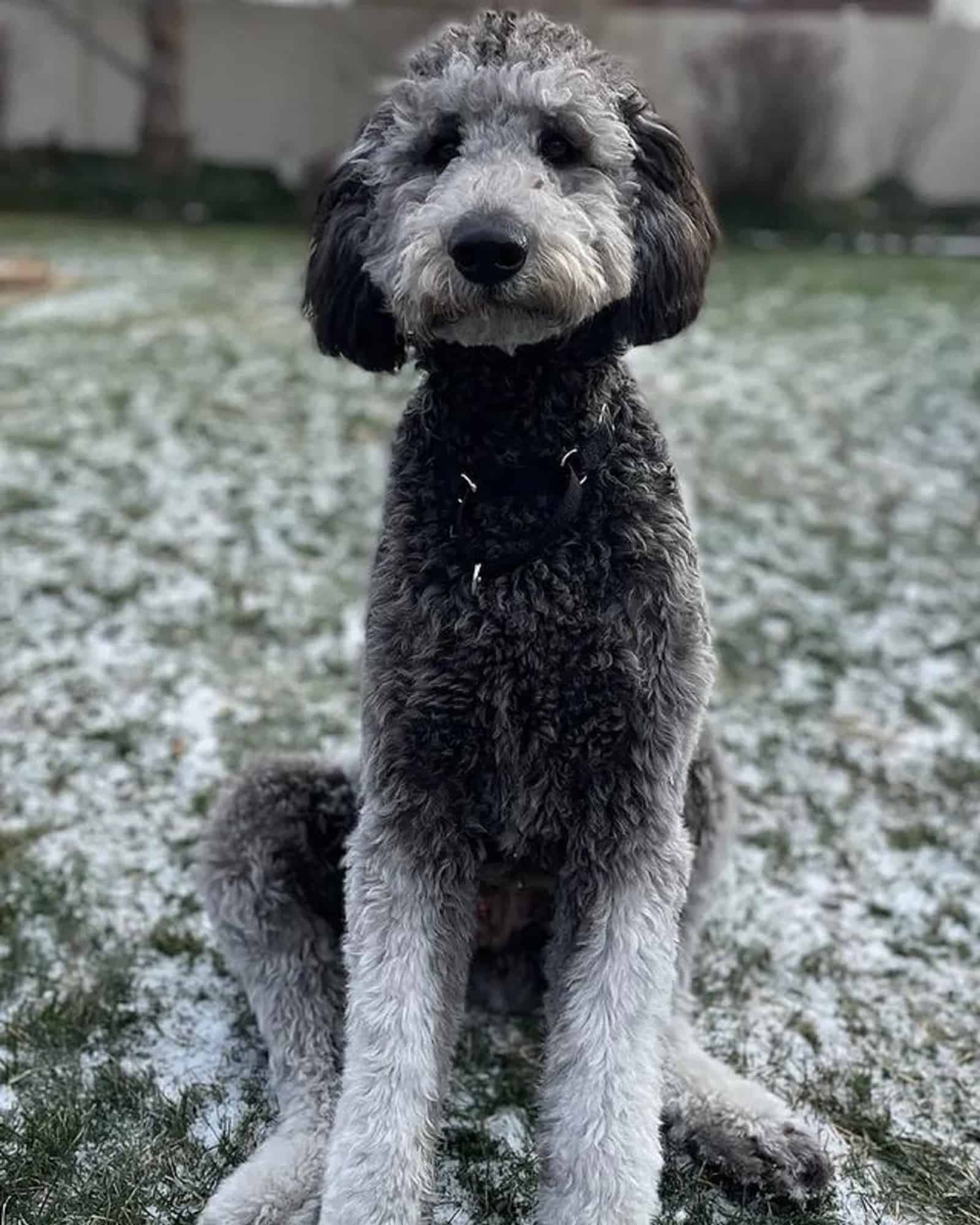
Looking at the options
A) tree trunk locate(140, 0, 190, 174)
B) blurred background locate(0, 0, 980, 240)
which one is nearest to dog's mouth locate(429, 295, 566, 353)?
blurred background locate(0, 0, 980, 240)

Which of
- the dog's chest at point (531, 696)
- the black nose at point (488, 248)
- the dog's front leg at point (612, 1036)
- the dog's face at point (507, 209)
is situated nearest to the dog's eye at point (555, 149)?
the dog's face at point (507, 209)

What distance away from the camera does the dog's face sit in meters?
2.01

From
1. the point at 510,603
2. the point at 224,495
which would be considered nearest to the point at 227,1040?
the point at 510,603

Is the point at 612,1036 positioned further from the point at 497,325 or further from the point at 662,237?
the point at 662,237

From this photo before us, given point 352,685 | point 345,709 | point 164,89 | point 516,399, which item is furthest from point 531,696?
point 164,89

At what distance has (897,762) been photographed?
426 cm

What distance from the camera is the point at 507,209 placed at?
78.4 inches

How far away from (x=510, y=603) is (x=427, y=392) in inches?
16.9

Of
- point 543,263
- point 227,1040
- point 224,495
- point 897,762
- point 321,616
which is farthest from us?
point 224,495

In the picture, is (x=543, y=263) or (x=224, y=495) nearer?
(x=543, y=263)

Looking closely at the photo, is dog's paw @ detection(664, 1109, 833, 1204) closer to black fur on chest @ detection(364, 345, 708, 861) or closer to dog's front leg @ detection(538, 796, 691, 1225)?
dog's front leg @ detection(538, 796, 691, 1225)

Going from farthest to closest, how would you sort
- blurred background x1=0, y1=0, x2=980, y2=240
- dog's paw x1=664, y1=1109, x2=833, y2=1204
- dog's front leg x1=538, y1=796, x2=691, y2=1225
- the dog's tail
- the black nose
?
blurred background x1=0, y1=0, x2=980, y2=240 < the dog's tail < dog's paw x1=664, y1=1109, x2=833, y2=1204 < dog's front leg x1=538, y1=796, x2=691, y2=1225 < the black nose

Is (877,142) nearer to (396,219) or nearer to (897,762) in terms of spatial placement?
(897,762)

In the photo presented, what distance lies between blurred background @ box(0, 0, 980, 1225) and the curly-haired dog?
36 centimetres
